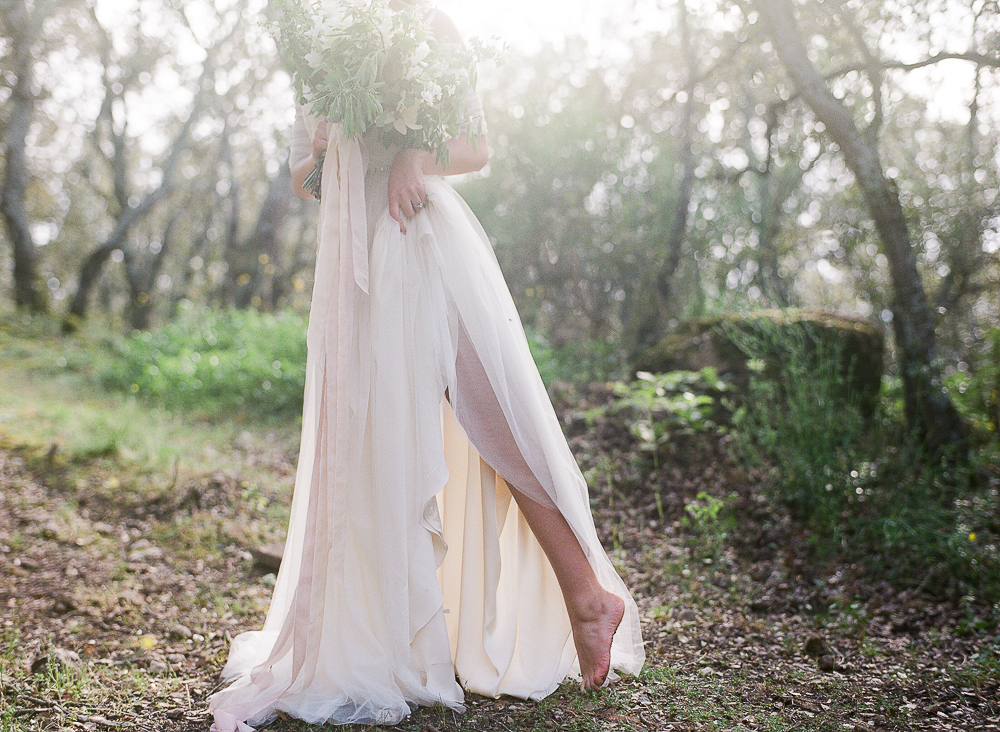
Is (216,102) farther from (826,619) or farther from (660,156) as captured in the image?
(826,619)

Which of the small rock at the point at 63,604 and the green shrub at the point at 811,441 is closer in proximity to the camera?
the small rock at the point at 63,604

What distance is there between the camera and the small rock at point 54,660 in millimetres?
2230

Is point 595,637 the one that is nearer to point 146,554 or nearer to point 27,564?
point 146,554

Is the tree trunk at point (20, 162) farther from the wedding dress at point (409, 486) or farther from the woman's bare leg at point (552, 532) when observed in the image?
the woman's bare leg at point (552, 532)

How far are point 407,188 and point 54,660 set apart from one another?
193 centimetres

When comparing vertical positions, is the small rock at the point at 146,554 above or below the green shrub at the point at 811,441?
below

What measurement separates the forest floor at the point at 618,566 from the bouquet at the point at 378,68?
1741mm

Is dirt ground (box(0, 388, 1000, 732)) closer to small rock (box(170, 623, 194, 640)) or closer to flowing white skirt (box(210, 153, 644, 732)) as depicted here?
small rock (box(170, 623, 194, 640))

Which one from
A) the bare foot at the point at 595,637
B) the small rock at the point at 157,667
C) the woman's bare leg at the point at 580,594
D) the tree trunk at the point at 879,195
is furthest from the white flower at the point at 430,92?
the tree trunk at the point at 879,195

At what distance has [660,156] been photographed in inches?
317

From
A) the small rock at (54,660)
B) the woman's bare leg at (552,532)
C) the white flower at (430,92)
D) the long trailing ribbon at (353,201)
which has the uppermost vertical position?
the white flower at (430,92)

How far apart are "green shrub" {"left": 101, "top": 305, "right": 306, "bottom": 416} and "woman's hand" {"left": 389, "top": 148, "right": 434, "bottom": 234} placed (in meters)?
4.29

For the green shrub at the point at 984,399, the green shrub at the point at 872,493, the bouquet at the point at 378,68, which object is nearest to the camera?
the bouquet at the point at 378,68

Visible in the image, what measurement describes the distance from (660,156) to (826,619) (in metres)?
6.39
